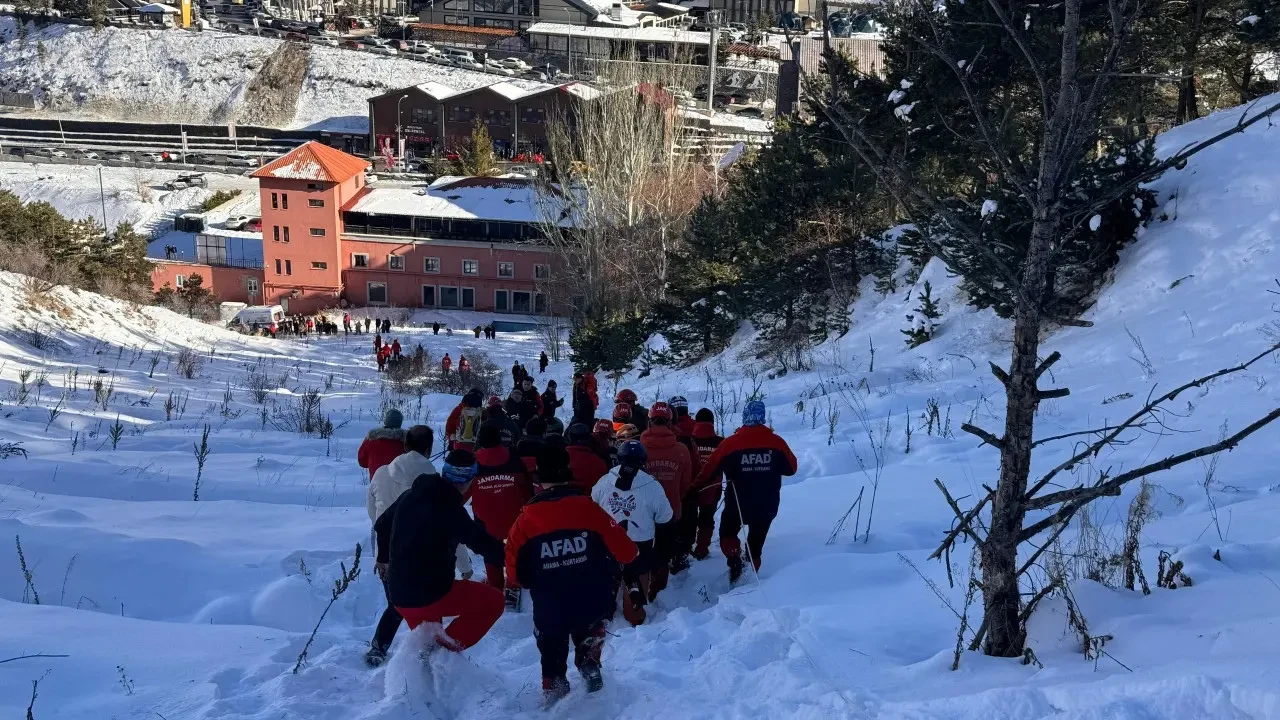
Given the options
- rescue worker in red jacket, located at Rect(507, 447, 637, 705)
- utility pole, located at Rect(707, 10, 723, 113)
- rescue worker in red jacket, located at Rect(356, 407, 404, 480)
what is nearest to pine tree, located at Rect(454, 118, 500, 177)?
utility pole, located at Rect(707, 10, 723, 113)

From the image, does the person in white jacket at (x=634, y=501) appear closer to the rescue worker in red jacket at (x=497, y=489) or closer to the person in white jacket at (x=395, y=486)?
the rescue worker in red jacket at (x=497, y=489)

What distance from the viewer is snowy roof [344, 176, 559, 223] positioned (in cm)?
4469

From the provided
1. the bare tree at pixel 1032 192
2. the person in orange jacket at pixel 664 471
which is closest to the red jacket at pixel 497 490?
the person in orange jacket at pixel 664 471

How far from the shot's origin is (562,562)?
14.6 feet

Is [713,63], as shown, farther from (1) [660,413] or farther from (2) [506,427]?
(1) [660,413]

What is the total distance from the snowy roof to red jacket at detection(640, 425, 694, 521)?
124 ft

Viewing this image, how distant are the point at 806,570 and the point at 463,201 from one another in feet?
138

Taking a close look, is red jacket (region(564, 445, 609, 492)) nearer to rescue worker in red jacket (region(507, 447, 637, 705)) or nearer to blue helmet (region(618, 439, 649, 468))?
blue helmet (region(618, 439, 649, 468))

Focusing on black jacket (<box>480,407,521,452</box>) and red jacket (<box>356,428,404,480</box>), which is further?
black jacket (<box>480,407,521,452</box>)

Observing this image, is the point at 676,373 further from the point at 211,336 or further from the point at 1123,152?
the point at 211,336

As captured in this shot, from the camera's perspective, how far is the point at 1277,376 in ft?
25.8

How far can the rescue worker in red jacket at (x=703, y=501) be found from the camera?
21.7ft

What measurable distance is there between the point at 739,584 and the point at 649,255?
77.2ft

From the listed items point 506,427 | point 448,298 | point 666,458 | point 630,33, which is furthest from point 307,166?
point 666,458
